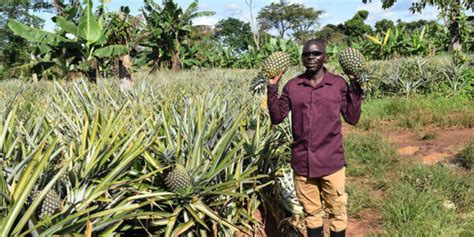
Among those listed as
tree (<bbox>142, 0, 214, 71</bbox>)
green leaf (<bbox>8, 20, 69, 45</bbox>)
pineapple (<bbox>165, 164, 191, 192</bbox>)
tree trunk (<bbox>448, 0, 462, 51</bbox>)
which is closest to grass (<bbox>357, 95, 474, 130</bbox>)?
tree trunk (<bbox>448, 0, 462, 51</bbox>)

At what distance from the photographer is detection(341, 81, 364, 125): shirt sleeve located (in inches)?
112

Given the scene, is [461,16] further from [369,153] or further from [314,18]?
[314,18]

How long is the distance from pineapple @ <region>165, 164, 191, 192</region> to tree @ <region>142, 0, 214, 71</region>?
13.7 meters

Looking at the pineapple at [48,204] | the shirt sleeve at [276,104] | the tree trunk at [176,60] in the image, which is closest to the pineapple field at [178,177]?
the pineapple at [48,204]

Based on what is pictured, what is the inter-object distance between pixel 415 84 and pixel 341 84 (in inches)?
348

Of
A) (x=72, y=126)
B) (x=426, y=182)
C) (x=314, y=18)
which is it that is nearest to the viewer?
(x=72, y=126)

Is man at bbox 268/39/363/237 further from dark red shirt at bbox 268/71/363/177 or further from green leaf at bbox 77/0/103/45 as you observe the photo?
green leaf at bbox 77/0/103/45

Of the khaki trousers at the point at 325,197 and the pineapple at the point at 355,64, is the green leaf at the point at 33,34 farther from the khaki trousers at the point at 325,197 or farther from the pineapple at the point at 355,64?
the pineapple at the point at 355,64

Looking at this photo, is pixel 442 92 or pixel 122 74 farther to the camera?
pixel 442 92

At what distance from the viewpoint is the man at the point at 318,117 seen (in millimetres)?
2904

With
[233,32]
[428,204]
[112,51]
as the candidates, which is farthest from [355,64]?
[233,32]

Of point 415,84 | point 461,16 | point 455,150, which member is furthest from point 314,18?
point 455,150

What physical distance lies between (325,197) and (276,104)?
30.4 inches

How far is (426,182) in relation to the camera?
443 cm
